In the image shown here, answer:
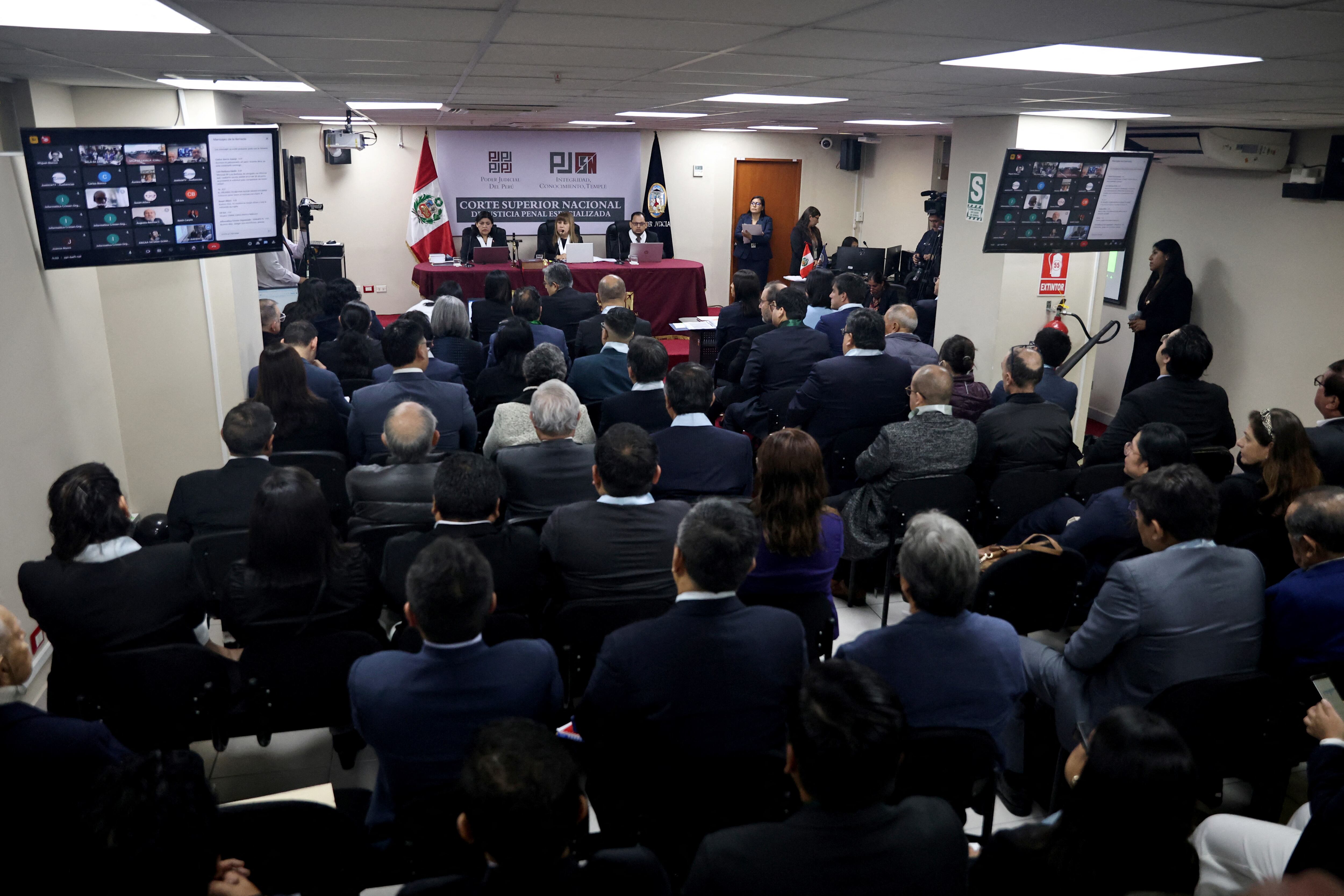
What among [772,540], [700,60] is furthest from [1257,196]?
[772,540]

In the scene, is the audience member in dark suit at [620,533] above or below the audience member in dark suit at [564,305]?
below

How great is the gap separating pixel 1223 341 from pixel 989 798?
6811mm

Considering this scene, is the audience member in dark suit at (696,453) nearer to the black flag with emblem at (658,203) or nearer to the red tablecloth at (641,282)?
the red tablecloth at (641,282)

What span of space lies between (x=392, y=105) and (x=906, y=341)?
168 inches

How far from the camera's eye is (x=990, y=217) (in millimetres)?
5781

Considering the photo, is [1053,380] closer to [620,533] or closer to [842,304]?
[842,304]

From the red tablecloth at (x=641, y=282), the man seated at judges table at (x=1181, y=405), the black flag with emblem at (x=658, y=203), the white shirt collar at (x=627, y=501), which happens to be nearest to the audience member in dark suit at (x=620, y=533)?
the white shirt collar at (x=627, y=501)

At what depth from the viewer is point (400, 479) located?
11.3 ft

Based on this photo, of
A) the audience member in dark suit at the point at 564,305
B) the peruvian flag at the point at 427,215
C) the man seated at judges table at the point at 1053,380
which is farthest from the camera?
the peruvian flag at the point at 427,215

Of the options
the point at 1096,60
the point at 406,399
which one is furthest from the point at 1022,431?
the point at 406,399

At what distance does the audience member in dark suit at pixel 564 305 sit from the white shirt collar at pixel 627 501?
479 centimetres

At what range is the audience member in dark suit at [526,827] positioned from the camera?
1.46m

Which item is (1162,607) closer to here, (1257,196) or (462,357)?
(462,357)

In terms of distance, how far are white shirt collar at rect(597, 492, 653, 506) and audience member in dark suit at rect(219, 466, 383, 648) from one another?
Result: 867 millimetres
